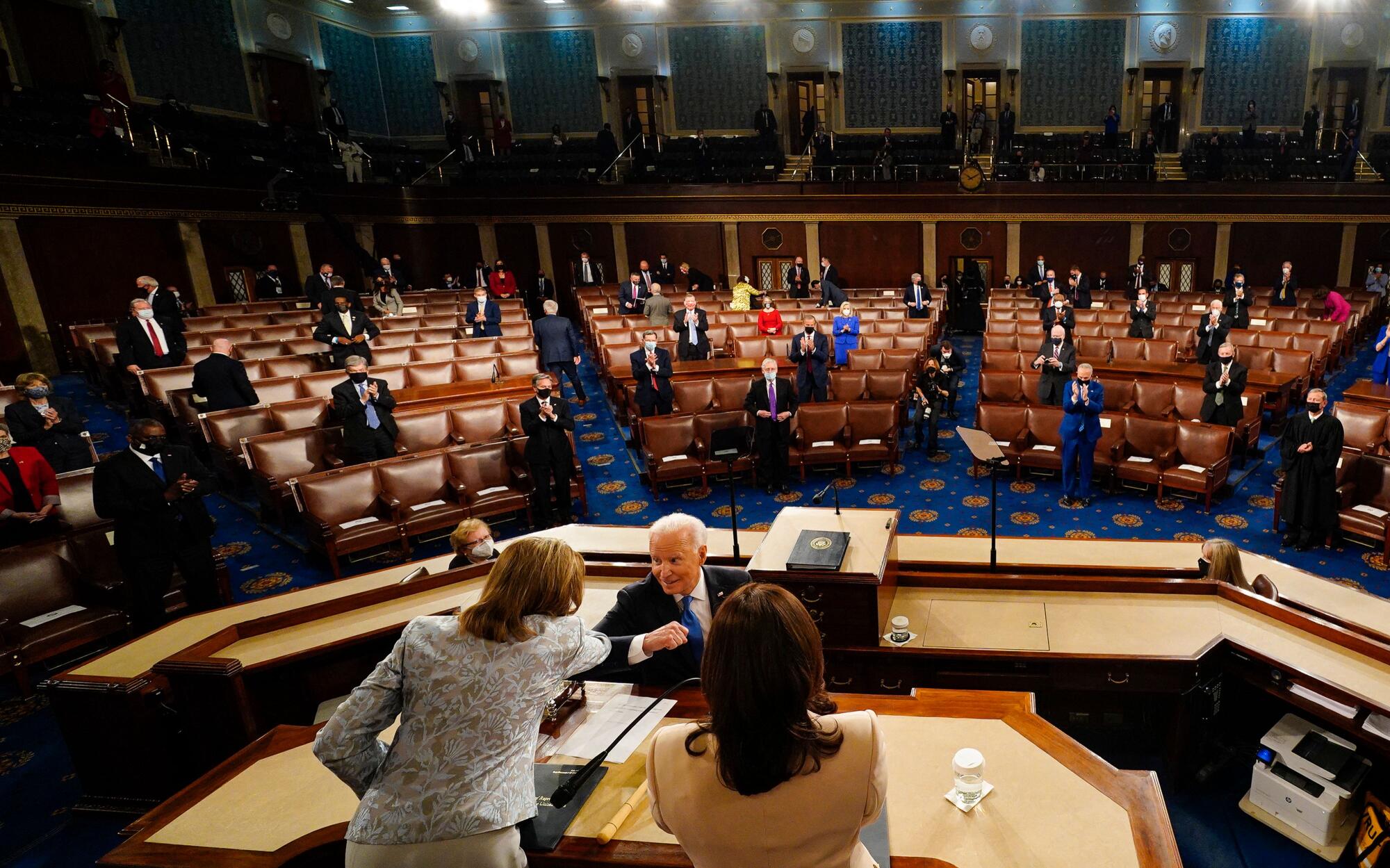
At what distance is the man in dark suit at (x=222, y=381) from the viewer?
305 inches

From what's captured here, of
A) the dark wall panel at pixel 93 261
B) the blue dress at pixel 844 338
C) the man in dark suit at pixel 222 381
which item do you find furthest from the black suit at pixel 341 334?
the dark wall panel at pixel 93 261

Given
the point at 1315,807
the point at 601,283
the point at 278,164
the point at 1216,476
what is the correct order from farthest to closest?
the point at 601,283
the point at 278,164
the point at 1216,476
the point at 1315,807

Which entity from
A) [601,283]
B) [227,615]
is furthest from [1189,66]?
[227,615]

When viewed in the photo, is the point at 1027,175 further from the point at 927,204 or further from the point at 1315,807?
the point at 1315,807

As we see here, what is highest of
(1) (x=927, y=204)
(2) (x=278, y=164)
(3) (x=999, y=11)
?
(3) (x=999, y=11)

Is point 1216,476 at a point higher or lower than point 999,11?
lower

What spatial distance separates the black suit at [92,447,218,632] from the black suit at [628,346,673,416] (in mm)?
4502

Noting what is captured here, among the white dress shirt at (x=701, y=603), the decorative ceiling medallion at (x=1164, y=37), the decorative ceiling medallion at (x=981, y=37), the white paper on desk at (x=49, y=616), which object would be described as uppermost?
the decorative ceiling medallion at (x=981, y=37)

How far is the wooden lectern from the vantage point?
3.36 meters

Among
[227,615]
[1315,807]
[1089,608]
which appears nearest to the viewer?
[1315,807]

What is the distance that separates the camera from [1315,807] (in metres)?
3.15

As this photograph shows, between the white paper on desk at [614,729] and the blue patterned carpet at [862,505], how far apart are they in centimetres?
250

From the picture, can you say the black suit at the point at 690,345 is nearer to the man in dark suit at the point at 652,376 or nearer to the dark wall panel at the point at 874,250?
the man in dark suit at the point at 652,376

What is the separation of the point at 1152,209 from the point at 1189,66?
5.69 metres
